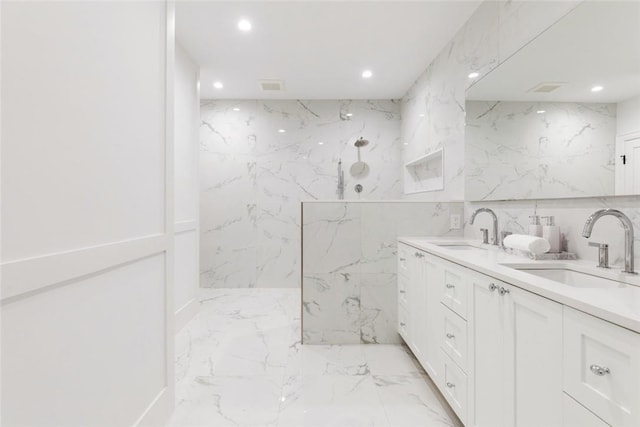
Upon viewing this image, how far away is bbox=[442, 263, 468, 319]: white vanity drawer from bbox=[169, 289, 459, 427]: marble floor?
606mm

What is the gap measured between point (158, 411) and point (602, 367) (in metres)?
1.69

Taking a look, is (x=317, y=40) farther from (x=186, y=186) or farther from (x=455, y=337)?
(x=455, y=337)

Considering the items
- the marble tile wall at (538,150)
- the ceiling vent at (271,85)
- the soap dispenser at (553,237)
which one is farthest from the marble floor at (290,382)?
the ceiling vent at (271,85)

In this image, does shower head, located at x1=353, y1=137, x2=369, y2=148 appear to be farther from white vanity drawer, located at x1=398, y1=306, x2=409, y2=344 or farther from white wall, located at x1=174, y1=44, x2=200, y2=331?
white vanity drawer, located at x1=398, y1=306, x2=409, y2=344

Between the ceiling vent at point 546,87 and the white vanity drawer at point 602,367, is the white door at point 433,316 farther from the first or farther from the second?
the ceiling vent at point 546,87

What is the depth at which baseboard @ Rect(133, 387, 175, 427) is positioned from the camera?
136cm

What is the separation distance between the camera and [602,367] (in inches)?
28.8

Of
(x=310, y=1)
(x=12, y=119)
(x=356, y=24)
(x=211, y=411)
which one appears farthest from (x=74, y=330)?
(x=356, y=24)

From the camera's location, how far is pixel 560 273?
1.35 metres

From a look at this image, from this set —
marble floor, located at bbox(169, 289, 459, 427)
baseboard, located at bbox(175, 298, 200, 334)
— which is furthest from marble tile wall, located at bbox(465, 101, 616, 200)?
baseboard, located at bbox(175, 298, 200, 334)

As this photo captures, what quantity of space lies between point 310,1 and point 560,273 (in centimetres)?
229

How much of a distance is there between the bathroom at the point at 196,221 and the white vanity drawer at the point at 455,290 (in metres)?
0.09

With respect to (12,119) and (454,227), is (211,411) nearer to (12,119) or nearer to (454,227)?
(12,119)

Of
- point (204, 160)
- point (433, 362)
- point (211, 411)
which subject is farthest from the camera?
point (204, 160)
